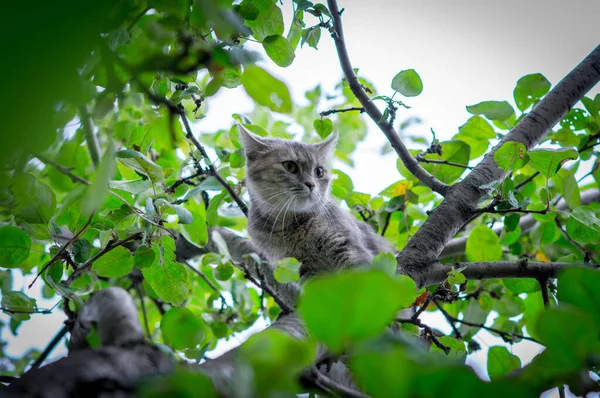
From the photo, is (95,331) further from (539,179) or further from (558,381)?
(539,179)

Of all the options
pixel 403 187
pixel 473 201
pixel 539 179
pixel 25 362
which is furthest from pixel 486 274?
pixel 25 362

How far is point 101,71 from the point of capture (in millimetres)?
Result: 1296

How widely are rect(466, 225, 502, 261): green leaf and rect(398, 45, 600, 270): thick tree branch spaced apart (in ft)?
0.53

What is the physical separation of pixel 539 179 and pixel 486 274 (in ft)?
3.87

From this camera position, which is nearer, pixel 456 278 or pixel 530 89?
pixel 456 278

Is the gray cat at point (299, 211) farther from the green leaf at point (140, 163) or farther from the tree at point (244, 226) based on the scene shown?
the green leaf at point (140, 163)

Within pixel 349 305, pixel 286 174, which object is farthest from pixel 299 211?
pixel 349 305

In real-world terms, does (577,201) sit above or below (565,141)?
below

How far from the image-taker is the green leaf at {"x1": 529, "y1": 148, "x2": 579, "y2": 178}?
1.34 meters

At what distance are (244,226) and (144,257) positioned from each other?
1.85m

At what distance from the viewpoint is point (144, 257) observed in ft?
4.67

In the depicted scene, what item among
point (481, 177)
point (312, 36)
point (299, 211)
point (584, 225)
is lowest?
point (584, 225)

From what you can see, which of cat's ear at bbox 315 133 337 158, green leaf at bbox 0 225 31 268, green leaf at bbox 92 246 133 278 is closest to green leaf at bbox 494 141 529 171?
green leaf at bbox 92 246 133 278

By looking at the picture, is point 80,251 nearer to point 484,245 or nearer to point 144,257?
point 144,257
